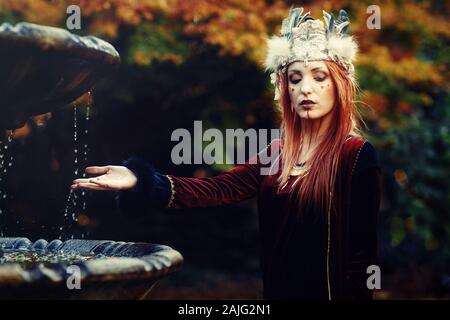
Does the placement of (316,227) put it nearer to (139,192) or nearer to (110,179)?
(139,192)

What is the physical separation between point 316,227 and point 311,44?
827 mm

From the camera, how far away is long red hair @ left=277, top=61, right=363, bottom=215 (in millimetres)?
2881

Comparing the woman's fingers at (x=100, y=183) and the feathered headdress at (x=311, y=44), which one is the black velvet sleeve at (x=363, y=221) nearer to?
the feathered headdress at (x=311, y=44)

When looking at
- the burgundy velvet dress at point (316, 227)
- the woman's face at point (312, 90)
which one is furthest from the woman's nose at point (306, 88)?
the burgundy velvet dress at point (316, 227)

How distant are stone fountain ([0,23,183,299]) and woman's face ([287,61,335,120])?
0.81 meters

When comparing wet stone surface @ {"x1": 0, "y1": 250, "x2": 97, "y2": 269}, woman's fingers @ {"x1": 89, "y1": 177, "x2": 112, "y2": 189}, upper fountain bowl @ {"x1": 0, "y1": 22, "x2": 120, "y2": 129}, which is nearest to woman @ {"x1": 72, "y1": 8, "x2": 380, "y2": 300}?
woman's fingers @ {"x1": 89, "y1": 177, "x2": 112, "y2": 189}

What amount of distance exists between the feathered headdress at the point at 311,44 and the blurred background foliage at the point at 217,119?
320 centimetres

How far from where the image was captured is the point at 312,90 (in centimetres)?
303

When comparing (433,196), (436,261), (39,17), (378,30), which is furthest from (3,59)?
(436,261)

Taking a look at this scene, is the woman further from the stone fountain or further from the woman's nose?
the stone fountain

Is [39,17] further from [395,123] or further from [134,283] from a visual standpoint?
[134,283]

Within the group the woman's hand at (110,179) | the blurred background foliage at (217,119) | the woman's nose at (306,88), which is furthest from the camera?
the blurred background foliage at (217,119)

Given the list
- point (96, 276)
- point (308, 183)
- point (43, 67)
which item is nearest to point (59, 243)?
point (43, 67)

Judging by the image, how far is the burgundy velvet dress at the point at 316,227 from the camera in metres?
2.82
